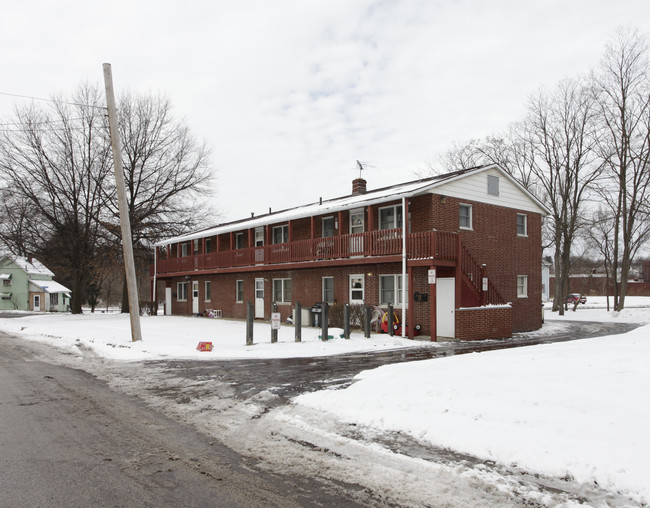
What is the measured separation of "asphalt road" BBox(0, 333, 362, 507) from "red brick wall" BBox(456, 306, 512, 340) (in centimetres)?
1277

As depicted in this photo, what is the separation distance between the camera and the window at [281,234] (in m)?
27.0

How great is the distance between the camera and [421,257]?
1767cm

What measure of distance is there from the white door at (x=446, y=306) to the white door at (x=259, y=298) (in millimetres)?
11396

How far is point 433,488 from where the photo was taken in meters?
4.39

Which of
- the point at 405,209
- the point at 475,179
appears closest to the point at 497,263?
the point at 475,179

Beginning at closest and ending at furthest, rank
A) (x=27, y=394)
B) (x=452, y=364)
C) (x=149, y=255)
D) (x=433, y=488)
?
(x=433, y=488)
(x=27, y=394)
(x=452, y=364)
(x=149, y=255)

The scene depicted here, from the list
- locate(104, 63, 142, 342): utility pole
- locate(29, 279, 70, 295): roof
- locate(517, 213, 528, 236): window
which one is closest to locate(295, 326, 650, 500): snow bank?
locate(104, 63, 142, 342): utility pole

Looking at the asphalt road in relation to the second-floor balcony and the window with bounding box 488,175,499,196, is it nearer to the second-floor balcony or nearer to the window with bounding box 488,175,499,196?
the second-floor balcony

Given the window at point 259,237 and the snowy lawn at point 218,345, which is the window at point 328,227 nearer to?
the snowy lawn at point 218,345

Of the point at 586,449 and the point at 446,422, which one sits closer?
the point at 586,449

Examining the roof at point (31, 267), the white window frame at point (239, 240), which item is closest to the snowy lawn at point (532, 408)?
the white window frame at point (239, 240)

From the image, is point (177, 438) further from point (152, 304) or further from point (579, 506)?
point (152, 304)

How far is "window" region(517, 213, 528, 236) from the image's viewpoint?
23556mm

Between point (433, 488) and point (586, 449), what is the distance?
161 cm
